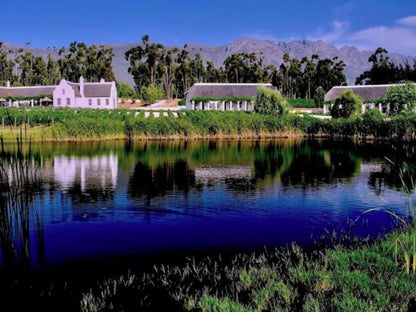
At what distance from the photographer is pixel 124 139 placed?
49.5 m

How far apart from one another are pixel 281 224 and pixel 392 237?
4255 mm

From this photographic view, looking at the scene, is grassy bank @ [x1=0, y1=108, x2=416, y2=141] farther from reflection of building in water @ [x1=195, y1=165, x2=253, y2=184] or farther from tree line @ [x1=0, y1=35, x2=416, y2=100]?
tree line @ [x1=0, y1=35, x2=416, y2=100]

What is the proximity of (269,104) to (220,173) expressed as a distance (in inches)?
1159

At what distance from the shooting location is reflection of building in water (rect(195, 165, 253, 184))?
2575 centimetres

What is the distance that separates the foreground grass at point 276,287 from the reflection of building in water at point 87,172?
12.4 meters

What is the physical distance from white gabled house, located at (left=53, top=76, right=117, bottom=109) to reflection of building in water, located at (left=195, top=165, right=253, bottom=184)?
60.9m

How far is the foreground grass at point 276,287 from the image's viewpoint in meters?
8.79

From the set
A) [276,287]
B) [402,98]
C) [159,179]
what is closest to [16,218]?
[276,287]

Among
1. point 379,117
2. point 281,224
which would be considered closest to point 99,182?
point 281,224

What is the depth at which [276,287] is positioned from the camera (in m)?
9.52

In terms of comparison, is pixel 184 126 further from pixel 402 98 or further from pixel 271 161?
pixel 402 98

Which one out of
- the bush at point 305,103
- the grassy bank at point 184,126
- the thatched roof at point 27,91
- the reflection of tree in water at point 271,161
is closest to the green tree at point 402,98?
the grassy bank at point 184,126

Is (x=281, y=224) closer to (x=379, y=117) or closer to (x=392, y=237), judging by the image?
(x=392, y=237)

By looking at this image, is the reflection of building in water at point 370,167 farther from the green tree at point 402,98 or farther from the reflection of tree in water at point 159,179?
the green tree at point 402,98
